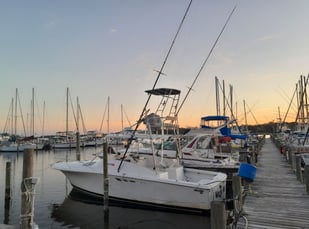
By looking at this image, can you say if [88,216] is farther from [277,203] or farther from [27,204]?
[277,203]

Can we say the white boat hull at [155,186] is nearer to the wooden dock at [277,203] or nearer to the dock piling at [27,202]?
the wooden dock at [277,203]

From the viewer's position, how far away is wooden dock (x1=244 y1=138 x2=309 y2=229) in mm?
7543

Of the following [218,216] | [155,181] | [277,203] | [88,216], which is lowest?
[88,216]

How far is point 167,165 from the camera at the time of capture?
13062mm

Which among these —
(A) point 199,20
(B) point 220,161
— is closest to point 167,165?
(B) point 220,161

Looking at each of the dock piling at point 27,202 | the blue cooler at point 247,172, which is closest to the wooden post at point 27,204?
the dock piling at point 27,202

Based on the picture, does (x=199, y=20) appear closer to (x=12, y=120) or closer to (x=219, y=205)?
(x=219, y=205)

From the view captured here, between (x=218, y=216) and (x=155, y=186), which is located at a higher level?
(x=218, y=216)

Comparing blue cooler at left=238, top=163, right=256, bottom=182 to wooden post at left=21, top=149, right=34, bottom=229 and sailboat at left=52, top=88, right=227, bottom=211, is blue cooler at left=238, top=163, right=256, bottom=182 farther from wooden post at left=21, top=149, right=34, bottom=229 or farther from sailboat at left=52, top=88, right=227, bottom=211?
wooden post at left=21, top=149, right=34, bottom=229

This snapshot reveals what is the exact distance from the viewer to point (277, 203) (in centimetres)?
933

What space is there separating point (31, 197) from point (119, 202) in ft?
22.4

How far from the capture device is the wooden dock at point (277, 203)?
7.54 meters

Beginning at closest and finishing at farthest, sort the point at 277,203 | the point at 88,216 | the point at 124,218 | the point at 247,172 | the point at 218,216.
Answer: the point at 218,216 < the point at 277,203 < the point at 247,172 < the point at 124,218 < the point at 88,216

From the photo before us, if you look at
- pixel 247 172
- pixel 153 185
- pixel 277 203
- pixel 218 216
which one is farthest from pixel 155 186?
pixel 218 216
